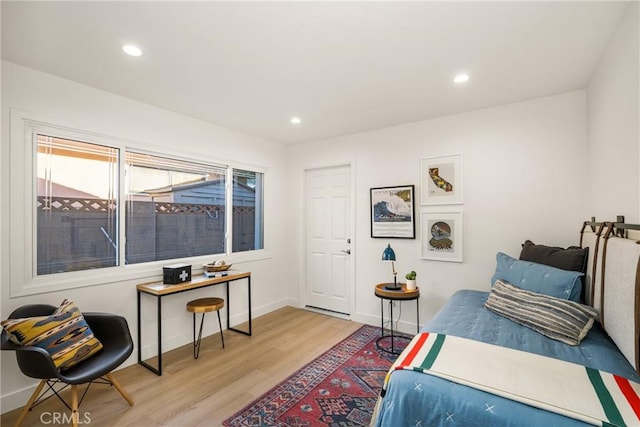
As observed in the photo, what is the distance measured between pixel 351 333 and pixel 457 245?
1616 mm

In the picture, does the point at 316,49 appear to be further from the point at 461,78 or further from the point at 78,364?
the point at 78,364

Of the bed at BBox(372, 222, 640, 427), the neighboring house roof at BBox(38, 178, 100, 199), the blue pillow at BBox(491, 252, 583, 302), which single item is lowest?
the bed at BBox(372, 222, 640, 427)

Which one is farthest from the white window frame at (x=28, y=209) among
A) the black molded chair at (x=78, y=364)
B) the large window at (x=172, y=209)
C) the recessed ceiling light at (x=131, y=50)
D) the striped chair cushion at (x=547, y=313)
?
the striped chair cushion at (x=547, y=313)

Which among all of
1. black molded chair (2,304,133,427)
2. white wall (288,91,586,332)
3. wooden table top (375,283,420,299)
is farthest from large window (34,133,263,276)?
wooden table top (375,283,420,299)

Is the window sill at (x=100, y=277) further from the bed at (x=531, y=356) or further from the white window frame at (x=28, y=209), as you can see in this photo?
the bed at (x=531, y=356)

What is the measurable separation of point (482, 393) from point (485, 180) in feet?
7.92

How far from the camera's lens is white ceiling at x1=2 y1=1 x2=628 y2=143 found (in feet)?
5.45

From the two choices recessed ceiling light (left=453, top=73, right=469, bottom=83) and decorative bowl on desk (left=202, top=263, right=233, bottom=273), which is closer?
recessed ceiling light (left=453, top=73, right=469, bottom=83)

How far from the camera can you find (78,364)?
2.05m

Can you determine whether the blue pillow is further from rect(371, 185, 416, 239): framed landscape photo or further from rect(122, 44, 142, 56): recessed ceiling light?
rect(122, 44, 142, 56): recessed ceiling light

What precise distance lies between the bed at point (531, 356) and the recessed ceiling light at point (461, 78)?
1.47 meters

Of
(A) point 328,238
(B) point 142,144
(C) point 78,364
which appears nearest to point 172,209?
(B) point 142,144

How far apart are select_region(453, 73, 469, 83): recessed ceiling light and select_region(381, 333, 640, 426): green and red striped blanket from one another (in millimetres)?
2015

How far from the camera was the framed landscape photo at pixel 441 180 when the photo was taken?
327 centimetres
